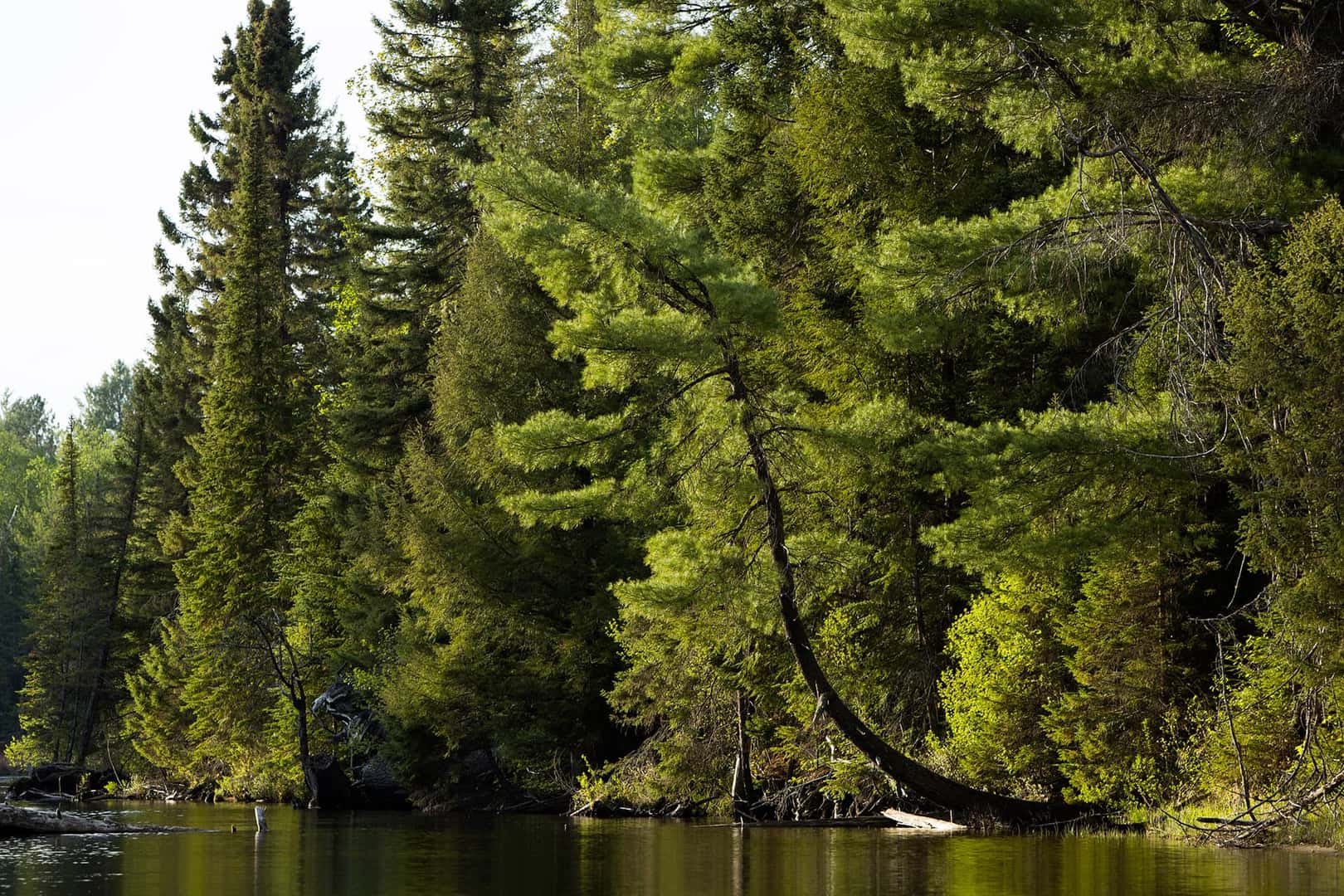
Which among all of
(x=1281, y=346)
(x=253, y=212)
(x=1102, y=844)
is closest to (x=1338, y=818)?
(x=1102, y=844)

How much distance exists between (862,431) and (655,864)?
6893 mm

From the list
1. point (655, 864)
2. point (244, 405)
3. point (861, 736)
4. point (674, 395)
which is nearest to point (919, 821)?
point (861, 736)

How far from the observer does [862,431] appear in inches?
785

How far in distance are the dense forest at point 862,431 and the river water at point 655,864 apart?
79.5 inches

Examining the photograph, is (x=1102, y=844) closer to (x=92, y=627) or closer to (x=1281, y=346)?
(x=1281, y=346)

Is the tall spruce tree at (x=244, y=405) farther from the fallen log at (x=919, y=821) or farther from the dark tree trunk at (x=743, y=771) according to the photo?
the fallen log at (x=919, y=821)

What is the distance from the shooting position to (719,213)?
2598 centimetres

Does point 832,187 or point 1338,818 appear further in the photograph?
point 832,187

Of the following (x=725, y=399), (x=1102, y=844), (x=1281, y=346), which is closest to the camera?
(x=1281, y=346)

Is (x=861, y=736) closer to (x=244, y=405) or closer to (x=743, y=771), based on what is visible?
(x=743, y=771)

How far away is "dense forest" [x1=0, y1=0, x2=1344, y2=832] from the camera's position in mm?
17531

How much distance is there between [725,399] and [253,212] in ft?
89.7

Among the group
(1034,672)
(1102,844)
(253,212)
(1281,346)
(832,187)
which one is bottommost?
(1102,844)

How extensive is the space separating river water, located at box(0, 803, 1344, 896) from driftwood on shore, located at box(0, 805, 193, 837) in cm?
88
